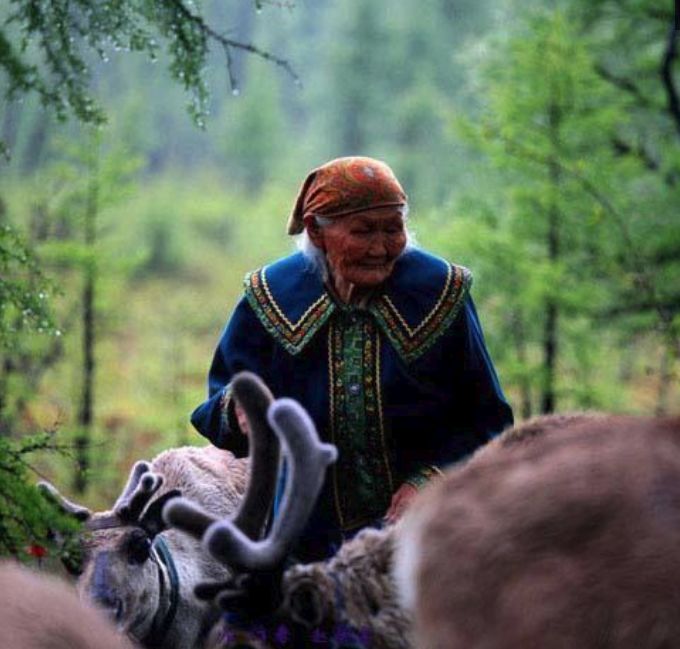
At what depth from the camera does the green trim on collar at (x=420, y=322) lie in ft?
14.3

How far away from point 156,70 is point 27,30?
5535 centimetres

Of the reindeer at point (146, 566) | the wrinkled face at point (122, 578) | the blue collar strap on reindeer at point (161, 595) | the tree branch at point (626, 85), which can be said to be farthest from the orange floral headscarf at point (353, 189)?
the tree branch at point (626, 85)

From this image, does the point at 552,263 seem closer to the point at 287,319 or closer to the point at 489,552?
the point at 287,319

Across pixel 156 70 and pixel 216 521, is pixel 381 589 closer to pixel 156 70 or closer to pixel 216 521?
pixel 216 521

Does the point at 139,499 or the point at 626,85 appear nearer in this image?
the point at 139,499

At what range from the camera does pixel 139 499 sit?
5.05 m

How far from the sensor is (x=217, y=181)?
68.5m

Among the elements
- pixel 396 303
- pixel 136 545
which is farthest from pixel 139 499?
pixel 396 303

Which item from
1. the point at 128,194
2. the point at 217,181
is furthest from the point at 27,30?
the point at 217,181

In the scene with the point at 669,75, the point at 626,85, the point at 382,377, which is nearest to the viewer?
the point at 382,377

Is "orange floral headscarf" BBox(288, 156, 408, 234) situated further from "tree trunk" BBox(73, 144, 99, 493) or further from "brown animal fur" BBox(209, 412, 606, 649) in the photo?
"tree trunk" BBox(73, 144, 99, 493)

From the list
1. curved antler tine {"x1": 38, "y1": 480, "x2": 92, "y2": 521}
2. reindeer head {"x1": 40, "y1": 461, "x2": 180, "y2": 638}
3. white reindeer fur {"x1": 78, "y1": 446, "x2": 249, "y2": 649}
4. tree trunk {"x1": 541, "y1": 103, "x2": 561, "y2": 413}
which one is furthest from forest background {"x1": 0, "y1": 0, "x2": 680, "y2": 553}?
curved antler tine {"x1": 38, "y1": 480, "x2": 92, "y2": 521}

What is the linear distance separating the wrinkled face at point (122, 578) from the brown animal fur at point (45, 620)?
2054 mm

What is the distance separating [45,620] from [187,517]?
0.92 meters
